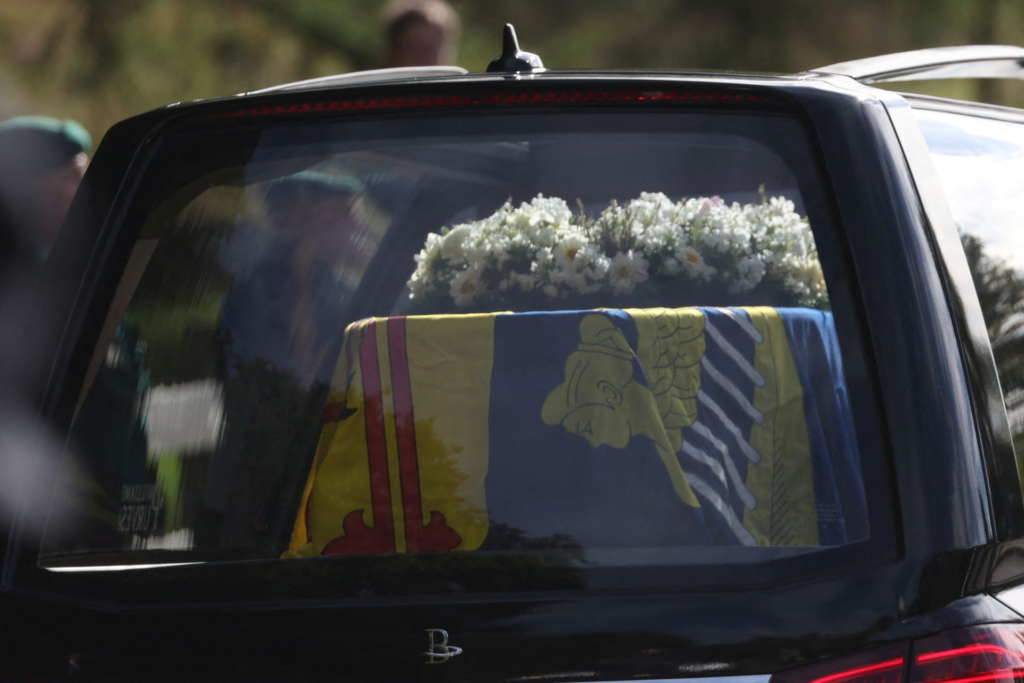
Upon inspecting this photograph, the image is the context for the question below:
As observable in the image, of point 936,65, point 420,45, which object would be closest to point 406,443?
point 936,65

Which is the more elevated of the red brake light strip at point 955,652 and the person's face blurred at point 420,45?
the person's face blurred at point 420,45

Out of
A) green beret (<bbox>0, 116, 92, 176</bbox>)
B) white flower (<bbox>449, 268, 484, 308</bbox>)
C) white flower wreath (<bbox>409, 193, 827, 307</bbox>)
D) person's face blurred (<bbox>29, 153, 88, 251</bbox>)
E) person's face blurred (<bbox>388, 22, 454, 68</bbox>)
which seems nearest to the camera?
white flower wreath (<bbox>409, 193, 827, 307</bbox>)

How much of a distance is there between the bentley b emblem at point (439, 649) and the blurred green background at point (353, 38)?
17.2 ft

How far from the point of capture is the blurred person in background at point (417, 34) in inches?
171

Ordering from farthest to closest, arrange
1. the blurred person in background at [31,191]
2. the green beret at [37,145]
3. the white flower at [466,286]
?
1. the green beret at [37,145]
2. the blurred person in background at [31,191]
3. the white flower at [466,286]

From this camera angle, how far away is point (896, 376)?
1324 millimetres

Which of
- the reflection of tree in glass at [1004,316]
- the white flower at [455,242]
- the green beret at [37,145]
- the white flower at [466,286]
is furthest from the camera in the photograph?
the green beret at [37,145]

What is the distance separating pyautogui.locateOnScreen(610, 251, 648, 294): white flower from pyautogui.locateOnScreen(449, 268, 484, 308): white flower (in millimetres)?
251

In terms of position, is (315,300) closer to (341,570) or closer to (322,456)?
(322,456)

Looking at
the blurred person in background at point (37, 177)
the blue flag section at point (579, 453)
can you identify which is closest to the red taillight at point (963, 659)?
the blue flag section at point (579, 453)

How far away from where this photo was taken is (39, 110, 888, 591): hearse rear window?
1442 millimetres

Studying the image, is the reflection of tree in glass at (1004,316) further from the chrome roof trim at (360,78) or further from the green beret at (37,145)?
the green beret at (37,145)

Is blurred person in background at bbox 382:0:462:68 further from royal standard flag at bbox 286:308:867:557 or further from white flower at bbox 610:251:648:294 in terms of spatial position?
royal standard flag at bbox 286:308:867:557

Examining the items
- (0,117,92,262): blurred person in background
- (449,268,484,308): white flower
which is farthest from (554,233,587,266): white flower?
(0,117,92,262): blurred person in background
